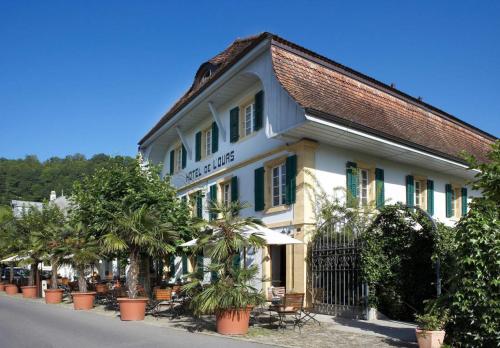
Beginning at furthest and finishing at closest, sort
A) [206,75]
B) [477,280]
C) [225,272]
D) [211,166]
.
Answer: [206,75] → [211,166] → [225,272] → [477,280]

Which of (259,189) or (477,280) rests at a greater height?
(259,189)

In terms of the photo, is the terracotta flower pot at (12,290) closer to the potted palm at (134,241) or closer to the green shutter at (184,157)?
the green shutter at (184,157)

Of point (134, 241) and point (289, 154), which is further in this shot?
point (289, 154)

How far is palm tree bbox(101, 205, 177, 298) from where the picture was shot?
14.2 meters

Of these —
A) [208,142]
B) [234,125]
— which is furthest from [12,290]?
[234,125]

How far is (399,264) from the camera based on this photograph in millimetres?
13688

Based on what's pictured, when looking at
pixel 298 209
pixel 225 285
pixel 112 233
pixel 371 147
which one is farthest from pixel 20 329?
pixel 371 147

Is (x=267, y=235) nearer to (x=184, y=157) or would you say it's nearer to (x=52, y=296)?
(x=52, y=296)

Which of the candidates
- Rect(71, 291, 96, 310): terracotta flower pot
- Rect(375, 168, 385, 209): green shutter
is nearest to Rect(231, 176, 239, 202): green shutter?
Rect(375, 168, 385, 209): green shutter

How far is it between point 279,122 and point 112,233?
577cm

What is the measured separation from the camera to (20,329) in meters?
12.2

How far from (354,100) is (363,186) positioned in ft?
9.56

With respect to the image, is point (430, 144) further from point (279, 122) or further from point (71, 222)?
point (71, 222)

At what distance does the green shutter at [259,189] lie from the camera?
58.5ft
